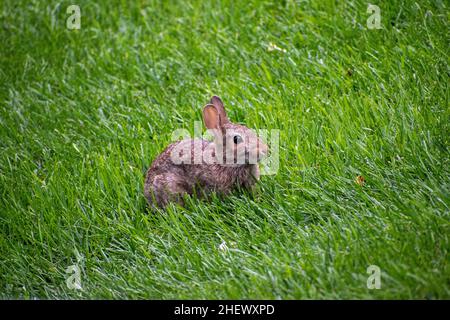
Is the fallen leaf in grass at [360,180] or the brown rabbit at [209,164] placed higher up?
the brown rabbit at [209,164]

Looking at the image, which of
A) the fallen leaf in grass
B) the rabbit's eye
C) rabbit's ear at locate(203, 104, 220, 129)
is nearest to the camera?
the fallen leaf in grass

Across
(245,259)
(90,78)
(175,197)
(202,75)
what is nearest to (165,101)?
(202,75)

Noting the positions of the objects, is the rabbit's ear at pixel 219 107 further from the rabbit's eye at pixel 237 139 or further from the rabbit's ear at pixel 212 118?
the rabbit's eye at pixel 237 139

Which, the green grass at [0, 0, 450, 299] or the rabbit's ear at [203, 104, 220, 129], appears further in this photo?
the rabbit's ear at [203, 104, 220, 129]

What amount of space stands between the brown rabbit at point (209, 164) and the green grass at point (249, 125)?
13 cm

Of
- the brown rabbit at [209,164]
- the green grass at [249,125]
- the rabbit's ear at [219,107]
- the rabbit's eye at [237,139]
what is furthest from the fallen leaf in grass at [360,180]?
the rabbit's ear at [219,107]

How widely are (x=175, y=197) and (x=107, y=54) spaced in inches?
114

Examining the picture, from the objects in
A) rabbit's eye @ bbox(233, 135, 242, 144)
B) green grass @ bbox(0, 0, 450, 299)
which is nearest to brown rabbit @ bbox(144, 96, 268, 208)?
rabbit's eye @ bbox(233, 135, 242, 144)

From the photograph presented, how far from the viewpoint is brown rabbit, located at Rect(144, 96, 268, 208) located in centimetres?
502

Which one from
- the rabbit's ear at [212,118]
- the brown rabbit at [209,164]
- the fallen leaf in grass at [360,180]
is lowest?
the fallen leaf in grass at [360,180]

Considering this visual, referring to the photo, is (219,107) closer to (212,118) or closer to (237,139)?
(212,118)

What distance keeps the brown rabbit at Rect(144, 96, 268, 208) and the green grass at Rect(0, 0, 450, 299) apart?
13 centimetres

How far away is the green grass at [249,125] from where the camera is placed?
4270mm

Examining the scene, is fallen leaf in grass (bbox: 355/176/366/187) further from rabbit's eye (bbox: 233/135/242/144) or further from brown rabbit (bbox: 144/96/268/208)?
rabbit's eye (bbox: 233/135/242/144)
